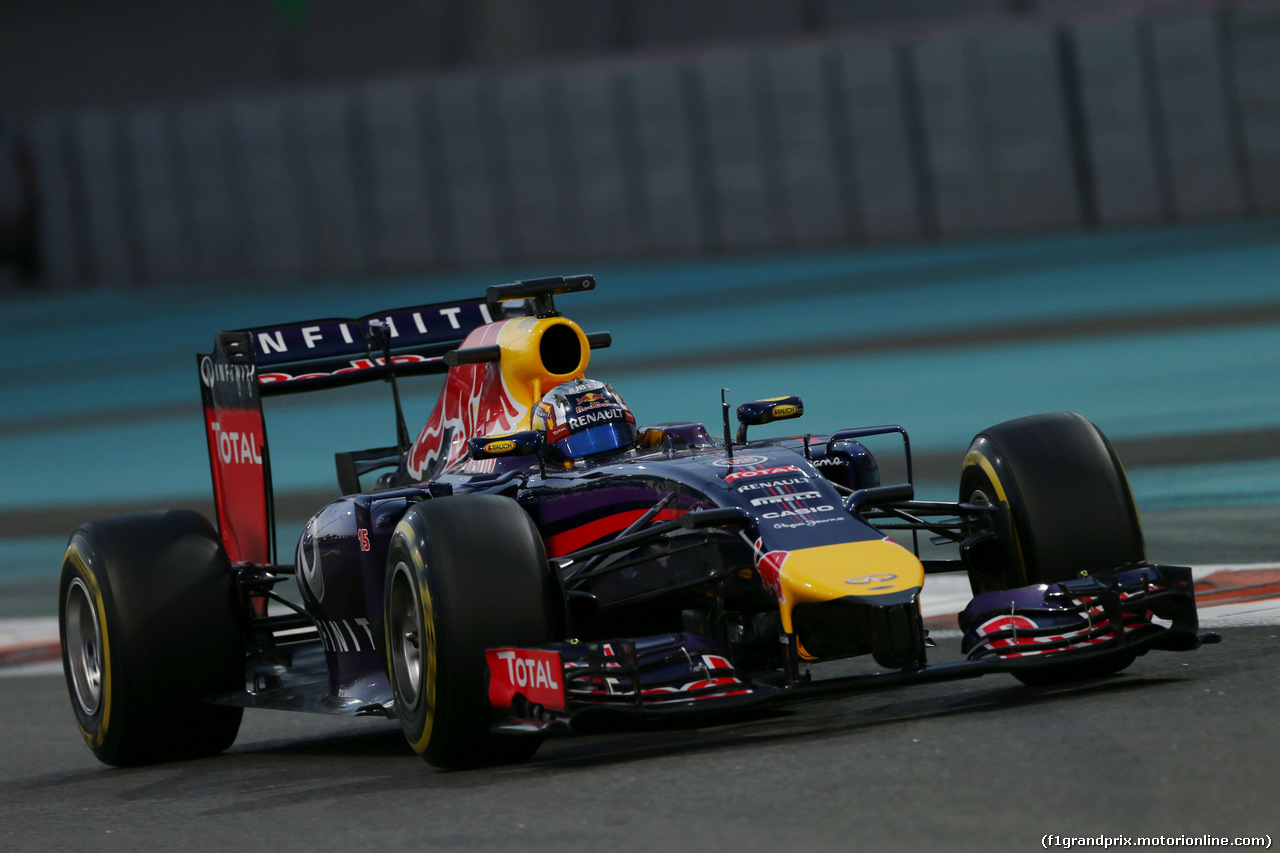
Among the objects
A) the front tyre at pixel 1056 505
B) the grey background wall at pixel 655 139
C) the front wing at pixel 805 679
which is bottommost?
the front wing at pixel 805 679

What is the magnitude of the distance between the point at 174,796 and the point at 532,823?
2137 millimetres

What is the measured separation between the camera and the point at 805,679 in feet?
21.8

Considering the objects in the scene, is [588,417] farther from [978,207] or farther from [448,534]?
[978,207]

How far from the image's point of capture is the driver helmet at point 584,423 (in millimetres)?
8102

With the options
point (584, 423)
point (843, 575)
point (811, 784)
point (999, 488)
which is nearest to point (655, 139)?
point (584, 423)

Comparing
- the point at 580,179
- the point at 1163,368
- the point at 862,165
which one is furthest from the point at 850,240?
the point at 1163,368

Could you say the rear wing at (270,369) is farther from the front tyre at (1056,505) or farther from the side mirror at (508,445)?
the front tyre at (1056,505)

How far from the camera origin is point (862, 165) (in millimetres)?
26938

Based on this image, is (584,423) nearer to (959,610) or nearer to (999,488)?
(999,488)

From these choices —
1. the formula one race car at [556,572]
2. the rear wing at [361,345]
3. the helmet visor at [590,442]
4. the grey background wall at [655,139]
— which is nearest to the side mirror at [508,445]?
the formula one race car at [556,572]

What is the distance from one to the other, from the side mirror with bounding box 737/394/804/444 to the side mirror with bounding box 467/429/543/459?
0.81 meters

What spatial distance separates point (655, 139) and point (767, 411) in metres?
21.3

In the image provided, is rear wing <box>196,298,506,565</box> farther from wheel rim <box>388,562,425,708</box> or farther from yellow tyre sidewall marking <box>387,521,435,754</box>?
yellow tyre sidewall marking <box>387,521,435,754</box>

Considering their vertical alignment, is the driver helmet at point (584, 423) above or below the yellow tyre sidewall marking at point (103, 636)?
above
